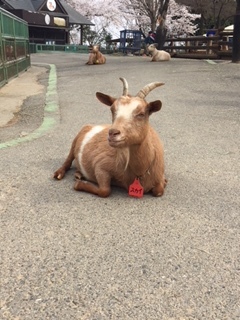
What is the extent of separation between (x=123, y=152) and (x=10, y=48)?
9.78 m

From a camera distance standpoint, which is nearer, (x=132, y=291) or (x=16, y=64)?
(x=132, y=291)

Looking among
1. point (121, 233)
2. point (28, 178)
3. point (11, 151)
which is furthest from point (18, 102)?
point (121, 233)

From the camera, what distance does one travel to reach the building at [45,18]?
3168 centimetres

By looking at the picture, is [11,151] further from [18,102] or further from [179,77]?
[179,77]

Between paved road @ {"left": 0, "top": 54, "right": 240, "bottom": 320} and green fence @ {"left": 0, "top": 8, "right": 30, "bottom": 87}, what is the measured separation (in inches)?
235

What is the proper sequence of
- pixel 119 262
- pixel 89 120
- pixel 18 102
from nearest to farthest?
pixel 119 262 → pixel 89 120 → pixel 18 102

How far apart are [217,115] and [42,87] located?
5763 millimetres

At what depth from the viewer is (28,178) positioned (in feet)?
12.6

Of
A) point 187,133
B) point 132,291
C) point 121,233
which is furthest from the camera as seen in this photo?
point 187,133

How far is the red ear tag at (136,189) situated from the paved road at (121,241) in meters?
0.07

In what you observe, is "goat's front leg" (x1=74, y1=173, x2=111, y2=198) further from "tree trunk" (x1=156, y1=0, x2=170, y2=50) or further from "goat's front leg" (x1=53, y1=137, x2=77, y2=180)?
"tree trunk" (x1=156, y1=0, x2=170, y2=50)

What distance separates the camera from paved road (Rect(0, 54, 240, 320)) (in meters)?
2.06

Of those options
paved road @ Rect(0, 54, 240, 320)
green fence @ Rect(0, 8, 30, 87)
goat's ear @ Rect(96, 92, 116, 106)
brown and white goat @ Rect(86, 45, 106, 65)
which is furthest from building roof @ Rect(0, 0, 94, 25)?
goat's ear @ Rect(96, 92, 116, 106)

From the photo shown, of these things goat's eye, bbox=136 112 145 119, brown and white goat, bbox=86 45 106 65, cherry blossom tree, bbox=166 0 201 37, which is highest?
cherry blossom tree, bbox=166 0 201 37
